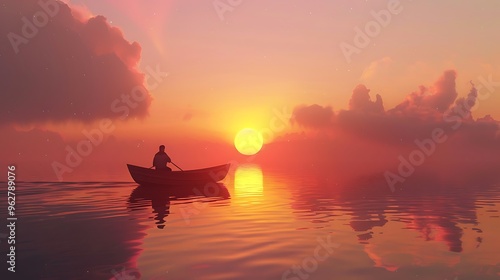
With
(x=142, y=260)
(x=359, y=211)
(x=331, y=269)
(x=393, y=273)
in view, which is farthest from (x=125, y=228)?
(x=359, y=211)

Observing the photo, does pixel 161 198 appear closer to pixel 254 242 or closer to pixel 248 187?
pixel 248 187

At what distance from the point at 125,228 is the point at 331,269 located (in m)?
9.50

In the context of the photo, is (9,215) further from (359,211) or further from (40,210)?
(359,211)

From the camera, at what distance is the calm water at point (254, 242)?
993 cm

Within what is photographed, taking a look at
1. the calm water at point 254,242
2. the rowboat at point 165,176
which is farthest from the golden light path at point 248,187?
the calm water at point 254,242

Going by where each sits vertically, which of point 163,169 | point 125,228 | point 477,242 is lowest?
point 477,242

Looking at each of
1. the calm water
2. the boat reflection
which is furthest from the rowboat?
the calm water

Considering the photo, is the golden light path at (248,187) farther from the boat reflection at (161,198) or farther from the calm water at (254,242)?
the calm water at (254,242)

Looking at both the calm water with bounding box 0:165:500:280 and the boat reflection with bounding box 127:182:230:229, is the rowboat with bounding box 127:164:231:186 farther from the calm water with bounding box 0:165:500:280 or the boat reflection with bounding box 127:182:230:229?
the calm water with bounding box 0:165:500:280

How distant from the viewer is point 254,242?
43.5ft

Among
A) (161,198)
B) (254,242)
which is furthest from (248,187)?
(254,242)

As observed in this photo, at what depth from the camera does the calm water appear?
32.6 ft

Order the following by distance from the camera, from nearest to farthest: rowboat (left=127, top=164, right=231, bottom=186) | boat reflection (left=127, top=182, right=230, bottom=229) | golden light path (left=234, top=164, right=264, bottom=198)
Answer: boat reflection (left=127, top=182, right=230, bottom=229) < golden light path (left=234, top=164, right=264, bottom=198) < rowboat (left=127, top=164, right=231, bottom=186)

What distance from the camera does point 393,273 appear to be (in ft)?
32.1
